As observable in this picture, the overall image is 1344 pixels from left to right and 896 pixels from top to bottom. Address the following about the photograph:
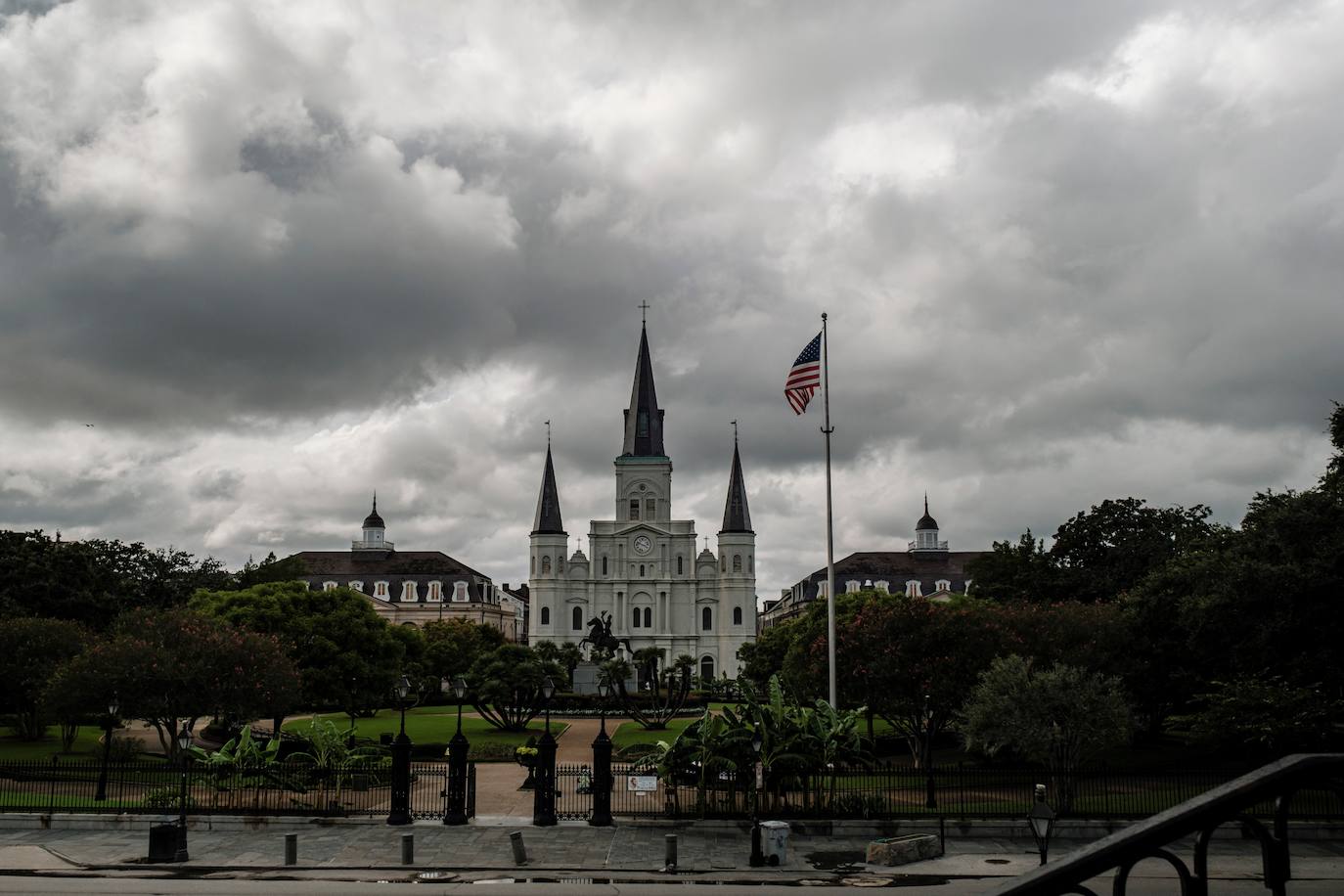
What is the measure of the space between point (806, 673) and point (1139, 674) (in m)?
11.5

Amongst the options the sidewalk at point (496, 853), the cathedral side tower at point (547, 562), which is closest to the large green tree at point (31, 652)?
the sidewalk at point (496, 853)

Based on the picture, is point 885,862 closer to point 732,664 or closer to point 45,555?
point 45,555

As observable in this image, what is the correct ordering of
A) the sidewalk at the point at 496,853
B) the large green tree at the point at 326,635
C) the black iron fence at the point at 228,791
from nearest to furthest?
the sidewalk at the point at 496,853 → the black iron fence at the point at 228,791 → the large green tree at the point at 326,635

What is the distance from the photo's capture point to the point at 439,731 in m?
49.1

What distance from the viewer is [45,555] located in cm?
5522

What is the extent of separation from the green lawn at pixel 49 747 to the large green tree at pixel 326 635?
707 centimetres

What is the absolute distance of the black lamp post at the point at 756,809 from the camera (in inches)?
820

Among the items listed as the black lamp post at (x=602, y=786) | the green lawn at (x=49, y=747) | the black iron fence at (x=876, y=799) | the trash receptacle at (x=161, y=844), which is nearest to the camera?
the trash receptacle at (x=161, y=844)

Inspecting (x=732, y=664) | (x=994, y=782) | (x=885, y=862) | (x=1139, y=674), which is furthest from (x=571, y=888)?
(x=732, y=664)

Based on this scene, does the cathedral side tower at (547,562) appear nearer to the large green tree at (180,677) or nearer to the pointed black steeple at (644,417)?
the pointed black steeple at (644,417)

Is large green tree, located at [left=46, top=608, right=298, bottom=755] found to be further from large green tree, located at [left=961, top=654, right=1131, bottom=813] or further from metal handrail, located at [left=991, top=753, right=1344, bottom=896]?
metal handrail, located at [left=991, top=753, right=1344, bottom=896]

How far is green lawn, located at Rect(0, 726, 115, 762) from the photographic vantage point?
39312 mm

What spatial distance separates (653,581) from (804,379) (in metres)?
79.1

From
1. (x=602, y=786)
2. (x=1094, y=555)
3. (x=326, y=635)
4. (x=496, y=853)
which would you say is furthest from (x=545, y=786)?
(x=1094, y=555)
